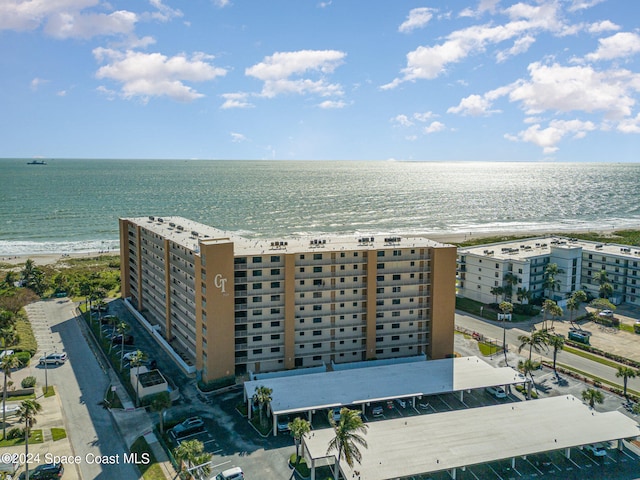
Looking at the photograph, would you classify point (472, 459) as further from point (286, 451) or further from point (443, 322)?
point (443, 322)

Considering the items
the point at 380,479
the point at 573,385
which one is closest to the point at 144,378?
the point at 380,479

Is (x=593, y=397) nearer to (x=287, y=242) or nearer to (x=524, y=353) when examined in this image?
(x=524, y=353)

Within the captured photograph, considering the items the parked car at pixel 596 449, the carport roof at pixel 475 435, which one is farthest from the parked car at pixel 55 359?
the parked car at pixel 596 449

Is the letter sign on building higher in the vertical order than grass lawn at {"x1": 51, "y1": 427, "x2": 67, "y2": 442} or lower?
higher

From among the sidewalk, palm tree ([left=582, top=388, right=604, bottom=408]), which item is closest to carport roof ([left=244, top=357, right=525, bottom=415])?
palm tree ([left=582, top=388, right=604, bottom=408])

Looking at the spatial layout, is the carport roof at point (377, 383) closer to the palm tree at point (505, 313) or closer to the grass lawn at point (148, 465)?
the palm tree at point (505, 313)

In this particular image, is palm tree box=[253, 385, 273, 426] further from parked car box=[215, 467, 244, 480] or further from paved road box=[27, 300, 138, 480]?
paved road box=[27, 300, 138, 480]
